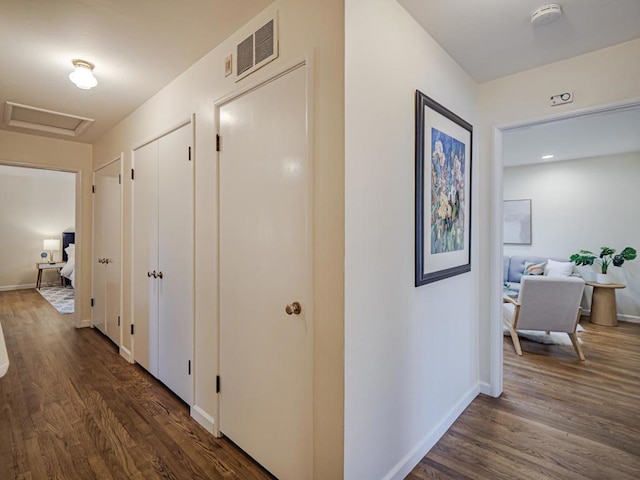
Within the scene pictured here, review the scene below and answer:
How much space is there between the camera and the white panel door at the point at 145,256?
8.85 ft

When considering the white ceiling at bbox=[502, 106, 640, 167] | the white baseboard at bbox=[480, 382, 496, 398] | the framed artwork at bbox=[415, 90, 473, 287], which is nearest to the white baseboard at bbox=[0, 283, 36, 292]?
the framed artwork at bbox=[415, 90, 473, 287]

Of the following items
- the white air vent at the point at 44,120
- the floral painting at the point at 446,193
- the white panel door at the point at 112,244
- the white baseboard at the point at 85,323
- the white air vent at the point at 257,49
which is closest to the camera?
the white air vent at the point at 257,49

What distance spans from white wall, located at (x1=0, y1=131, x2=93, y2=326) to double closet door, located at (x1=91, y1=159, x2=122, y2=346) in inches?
6.1

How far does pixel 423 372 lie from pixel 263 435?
947mm

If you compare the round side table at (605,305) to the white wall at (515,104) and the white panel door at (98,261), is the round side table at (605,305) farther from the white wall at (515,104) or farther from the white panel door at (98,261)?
the white panel door at (98,261)

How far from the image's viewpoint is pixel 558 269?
4871 mm

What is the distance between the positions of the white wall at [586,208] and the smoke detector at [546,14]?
4399 millimetres

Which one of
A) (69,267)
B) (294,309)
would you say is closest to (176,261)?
(294,309)

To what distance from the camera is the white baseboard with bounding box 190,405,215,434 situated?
2.02m

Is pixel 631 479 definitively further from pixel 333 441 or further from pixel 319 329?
pixel 319 329

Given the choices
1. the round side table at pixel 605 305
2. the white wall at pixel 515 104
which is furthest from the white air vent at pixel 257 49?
the round side table at pixel 605 305

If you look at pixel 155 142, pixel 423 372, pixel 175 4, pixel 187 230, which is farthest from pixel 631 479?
pixel 155 142

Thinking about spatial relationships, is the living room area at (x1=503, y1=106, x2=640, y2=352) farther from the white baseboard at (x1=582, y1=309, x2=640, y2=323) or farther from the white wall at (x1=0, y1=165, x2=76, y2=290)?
the white wall at (x1=0, y1=165, x2=76, y2=290)

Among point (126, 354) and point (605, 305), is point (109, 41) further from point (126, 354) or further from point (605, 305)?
point (605, 305)
